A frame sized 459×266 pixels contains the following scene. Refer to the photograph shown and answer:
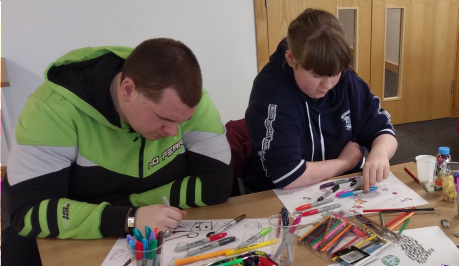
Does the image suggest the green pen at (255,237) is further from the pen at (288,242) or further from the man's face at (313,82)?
the man's face at (313,82)

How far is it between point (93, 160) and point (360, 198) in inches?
29.4

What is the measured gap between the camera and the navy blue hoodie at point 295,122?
1.31 metres

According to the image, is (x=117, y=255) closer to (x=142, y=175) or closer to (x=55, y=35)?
(x=142, y=175)

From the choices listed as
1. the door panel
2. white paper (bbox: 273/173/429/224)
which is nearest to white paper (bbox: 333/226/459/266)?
white paper (bbox: 273/173/429/224)

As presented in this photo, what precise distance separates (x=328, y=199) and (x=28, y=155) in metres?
0.79

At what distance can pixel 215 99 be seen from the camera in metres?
3.23

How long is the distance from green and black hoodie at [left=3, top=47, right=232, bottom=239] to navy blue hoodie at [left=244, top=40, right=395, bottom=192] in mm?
163

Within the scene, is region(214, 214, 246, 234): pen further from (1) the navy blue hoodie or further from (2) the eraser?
(2) the eraser

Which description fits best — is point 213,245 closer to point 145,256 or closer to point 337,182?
point 145,256

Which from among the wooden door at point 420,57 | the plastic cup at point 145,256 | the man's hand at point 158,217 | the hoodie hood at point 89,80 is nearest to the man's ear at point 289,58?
the hoodie hood at point 89,80

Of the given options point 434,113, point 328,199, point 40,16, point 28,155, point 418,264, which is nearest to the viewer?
point 418,264

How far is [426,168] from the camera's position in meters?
1.23

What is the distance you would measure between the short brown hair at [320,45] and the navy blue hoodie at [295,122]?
0.13 meters

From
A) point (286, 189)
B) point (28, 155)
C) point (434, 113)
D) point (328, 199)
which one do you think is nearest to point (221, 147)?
point (286, 189)
